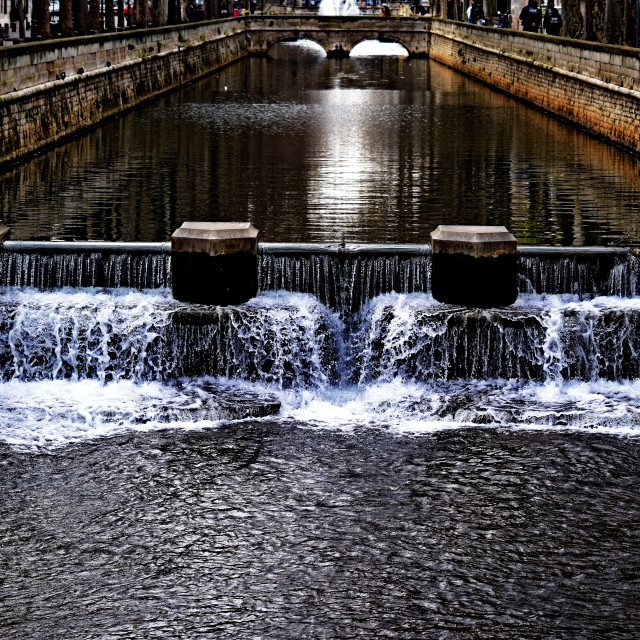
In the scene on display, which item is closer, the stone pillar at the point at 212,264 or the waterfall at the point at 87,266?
the stone pillar at the point at 212,264

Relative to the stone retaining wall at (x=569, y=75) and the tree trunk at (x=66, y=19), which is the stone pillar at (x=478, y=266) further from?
the tree trunk at (x=66, y=19)

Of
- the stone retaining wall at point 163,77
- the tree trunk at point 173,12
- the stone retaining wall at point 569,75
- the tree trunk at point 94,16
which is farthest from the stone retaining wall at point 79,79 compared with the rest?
the tree trunk at point 173,12

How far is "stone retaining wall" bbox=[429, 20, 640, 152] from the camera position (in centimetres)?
2858

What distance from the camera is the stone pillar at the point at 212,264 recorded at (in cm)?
1496

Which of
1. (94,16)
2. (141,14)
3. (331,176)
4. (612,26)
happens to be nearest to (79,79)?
(331,176)

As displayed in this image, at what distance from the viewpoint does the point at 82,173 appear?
949 inches

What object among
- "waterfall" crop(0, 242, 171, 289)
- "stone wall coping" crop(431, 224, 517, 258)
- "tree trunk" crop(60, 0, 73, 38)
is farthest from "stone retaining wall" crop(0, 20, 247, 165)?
"stone wall coping" crop(431, 224, 517, 258)

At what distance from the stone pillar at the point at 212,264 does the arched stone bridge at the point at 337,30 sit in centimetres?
6199

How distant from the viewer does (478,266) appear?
14836 mm

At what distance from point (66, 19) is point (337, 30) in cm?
3920

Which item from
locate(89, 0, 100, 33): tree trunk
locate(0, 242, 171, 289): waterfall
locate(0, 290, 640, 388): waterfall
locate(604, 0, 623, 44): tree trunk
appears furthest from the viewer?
locate(89, 0, 100, 33): tree trunk

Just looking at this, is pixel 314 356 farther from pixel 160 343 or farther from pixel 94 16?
pixel 94 16

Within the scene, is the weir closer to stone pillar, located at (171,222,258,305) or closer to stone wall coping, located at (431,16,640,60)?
stone pillar, located at (171,222,258,305)

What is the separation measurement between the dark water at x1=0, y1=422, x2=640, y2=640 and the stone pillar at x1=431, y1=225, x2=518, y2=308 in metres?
2.29
